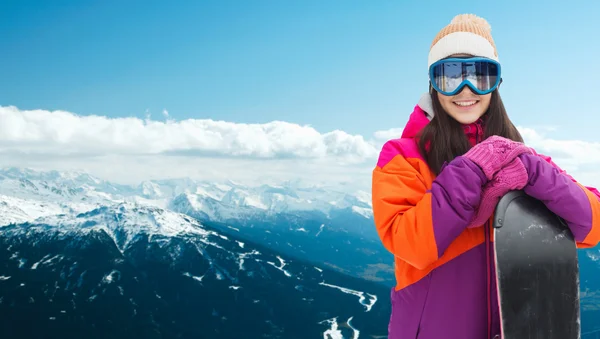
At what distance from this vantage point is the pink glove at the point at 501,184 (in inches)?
116

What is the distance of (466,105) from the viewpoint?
3.62 meters

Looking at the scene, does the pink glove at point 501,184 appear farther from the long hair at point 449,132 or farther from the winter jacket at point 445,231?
the long hair at point 449,132

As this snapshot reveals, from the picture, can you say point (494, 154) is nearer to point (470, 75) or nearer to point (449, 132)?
point (449, 132)

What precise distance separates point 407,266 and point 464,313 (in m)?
0.51

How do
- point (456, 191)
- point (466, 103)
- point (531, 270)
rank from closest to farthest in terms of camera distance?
point (456, 191), point (531, 270), point (466, 103)

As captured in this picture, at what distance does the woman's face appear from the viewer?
358cm

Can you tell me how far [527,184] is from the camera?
3.02 metres

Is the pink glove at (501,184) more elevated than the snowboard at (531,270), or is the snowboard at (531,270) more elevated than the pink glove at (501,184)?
the pink glove at (501,184)

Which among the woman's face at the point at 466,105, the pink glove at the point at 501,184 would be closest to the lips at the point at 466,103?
the woman's face at the point at 466,105

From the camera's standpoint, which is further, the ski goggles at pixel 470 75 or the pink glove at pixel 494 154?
the ski goggles at pixel 470 75

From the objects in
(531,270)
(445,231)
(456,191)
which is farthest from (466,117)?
(531,270)

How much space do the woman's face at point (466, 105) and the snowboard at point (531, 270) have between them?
0.77 metres

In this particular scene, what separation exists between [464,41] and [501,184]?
1254mm

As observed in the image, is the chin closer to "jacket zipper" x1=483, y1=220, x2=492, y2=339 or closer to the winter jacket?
the winter jacket
